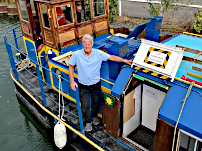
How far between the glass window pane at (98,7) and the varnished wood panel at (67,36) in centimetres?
111

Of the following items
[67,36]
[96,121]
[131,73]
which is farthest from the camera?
[67,36]

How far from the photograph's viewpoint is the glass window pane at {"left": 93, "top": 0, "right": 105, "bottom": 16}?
271 inches

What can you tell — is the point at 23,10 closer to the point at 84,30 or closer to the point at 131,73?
the point at 84,30

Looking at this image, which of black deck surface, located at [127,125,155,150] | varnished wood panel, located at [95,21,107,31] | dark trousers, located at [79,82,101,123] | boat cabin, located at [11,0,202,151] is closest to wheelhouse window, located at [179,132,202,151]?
boat cabin, located at [11,0,202,151]

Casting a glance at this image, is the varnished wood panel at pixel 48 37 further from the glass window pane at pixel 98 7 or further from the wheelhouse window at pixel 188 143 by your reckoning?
the wheelhouse window at pixel 188 143

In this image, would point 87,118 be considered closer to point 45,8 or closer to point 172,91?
point 172,91

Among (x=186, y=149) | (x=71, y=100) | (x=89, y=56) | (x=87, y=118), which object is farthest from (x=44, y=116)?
(x=186, y=149)

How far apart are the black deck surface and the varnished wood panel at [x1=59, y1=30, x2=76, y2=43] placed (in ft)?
10.6

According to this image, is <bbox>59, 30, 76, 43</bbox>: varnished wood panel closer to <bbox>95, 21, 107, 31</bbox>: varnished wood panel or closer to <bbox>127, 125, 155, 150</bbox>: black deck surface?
<bbox>95, 21, 107, 31</bbox>: varnished wood panel

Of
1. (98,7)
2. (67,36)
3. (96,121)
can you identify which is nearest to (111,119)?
(96,121)

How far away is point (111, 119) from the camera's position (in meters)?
4.44

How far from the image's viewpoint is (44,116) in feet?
21.3

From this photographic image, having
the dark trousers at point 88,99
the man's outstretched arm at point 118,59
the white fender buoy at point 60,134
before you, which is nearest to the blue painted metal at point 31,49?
the white fender buoy at point 60,134

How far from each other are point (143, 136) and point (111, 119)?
3.21 feet
